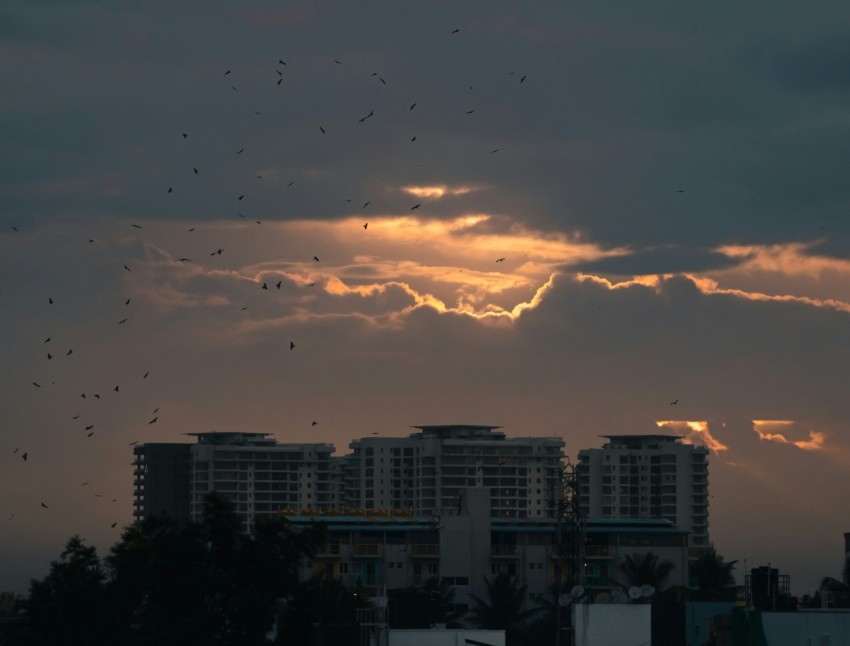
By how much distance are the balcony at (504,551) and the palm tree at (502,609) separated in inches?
168

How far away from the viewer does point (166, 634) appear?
170 ft

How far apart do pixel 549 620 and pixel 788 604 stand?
200ft

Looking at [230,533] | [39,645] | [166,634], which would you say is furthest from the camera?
[39,645]

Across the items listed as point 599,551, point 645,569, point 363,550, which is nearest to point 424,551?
point 363,550

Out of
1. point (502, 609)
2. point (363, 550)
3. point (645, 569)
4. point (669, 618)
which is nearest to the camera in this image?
point (669, 618)

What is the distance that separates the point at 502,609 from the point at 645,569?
40.4 ft

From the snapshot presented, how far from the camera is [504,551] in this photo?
136m

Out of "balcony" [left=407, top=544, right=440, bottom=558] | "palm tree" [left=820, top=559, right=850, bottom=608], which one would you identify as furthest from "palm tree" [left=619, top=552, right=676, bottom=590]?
"palm tree" [left=820, top=559, right=850, bottom=608]

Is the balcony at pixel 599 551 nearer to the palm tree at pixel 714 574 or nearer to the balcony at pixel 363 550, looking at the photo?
the palm tree at pixel 714 574

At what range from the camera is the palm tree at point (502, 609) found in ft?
407

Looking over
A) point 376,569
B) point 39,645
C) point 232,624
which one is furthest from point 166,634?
point 376,569

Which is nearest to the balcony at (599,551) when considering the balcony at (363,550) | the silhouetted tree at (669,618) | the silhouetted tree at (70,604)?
the balcony at (363,550)

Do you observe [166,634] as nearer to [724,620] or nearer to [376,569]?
[724,620]

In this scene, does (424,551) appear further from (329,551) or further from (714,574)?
(714,574)
